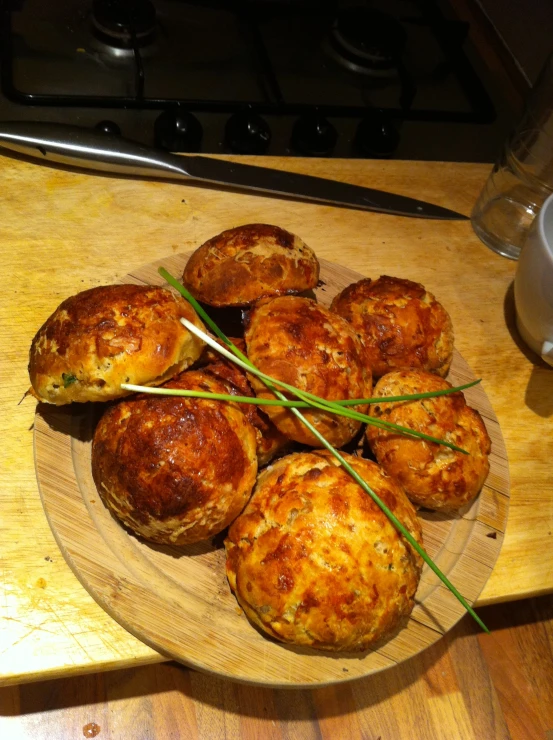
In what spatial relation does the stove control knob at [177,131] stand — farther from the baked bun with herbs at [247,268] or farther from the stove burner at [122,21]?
the baked bun with herbs at [247,268]

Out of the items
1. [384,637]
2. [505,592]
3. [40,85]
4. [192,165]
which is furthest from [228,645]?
[40,85]

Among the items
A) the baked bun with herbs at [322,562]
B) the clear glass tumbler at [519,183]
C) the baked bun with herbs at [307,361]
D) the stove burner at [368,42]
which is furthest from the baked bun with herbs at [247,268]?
the stove burner at [368,42]

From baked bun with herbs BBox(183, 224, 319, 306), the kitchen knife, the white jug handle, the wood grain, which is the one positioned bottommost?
the wood grain

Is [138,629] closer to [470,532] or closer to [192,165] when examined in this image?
[470,532]

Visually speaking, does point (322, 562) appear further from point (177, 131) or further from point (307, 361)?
point (177, 131)

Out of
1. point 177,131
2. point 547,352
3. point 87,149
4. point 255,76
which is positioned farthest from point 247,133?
point 547,352

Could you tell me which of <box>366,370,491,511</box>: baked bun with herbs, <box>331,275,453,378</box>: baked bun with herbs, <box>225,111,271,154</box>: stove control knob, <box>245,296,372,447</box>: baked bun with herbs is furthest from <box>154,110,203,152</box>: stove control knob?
<box>366,370,491,511</box>: baked bun with herbs

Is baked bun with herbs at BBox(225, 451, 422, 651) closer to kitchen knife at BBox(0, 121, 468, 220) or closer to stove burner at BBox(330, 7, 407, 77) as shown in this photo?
kitchen knife at BBox(0, 121, 468, 220)
